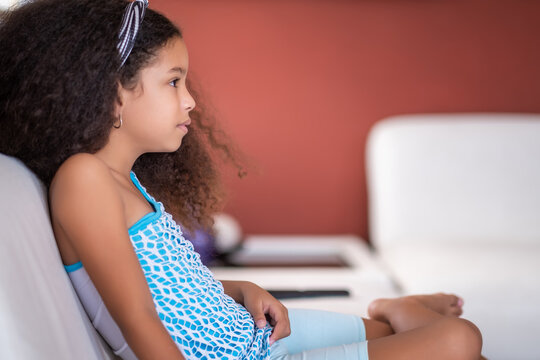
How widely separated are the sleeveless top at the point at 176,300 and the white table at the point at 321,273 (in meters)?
0.59

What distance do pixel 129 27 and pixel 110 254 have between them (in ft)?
1.24

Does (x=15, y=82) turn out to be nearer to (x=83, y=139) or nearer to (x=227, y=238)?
(x=83, y=139)

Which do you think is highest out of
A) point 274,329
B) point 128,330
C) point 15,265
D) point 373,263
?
point 15,265

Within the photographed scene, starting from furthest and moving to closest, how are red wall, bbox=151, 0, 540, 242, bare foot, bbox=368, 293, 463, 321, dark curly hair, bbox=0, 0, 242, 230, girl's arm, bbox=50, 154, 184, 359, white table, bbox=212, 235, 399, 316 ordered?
red wall, bbox=151, 0, 540, 242 < white table, bbox=212, 235, 399, 316 < bare foot, bbox=368, 293, 463, 321 < dark curly hair, bbox=0, 0, 242, 230 < girl's arm, bbox=50, 154, 184, 359

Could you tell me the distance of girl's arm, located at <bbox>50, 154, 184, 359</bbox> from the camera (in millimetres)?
854

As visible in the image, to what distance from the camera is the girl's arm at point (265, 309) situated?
42.7 inches

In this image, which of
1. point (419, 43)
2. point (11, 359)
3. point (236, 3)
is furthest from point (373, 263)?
point (11, 359)

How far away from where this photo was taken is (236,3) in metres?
2.60

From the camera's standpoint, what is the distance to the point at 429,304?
55.8 inches

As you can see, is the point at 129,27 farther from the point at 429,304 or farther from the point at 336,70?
the point at 336,70

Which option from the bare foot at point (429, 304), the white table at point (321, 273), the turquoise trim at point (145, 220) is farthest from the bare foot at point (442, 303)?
the turquoise trim at point (145, 220)

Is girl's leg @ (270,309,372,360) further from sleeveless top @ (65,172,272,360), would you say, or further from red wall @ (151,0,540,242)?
red wall @ (151,0,540,242)

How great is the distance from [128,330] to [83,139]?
31 centimetres

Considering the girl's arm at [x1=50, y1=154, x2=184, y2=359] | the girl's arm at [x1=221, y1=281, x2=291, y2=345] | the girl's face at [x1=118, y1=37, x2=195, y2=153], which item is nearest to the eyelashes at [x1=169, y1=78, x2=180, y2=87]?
the girl's face at [x1=118, y1=37, x2=195, y2=153]
